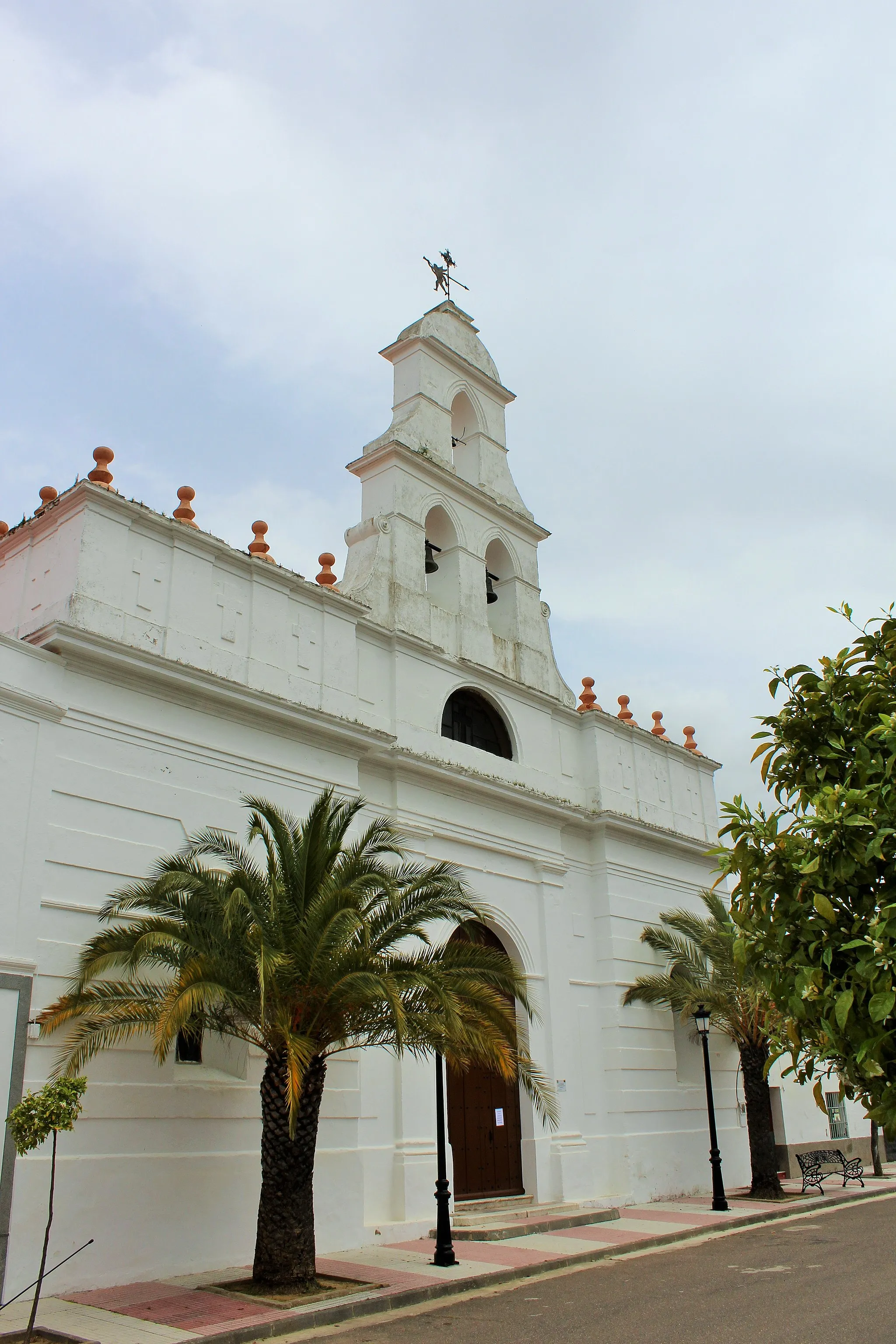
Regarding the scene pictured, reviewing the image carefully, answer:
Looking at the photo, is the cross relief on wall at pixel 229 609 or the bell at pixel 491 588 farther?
the bell at pixel 491 588

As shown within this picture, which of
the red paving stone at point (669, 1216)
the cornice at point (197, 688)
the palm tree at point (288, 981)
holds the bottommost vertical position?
the red paving stone at point (669, 1216)

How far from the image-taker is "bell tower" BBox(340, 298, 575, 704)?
59.7ft

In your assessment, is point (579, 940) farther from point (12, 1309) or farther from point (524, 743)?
point (12, 1309)

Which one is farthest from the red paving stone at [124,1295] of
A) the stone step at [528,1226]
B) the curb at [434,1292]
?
the stone step at [528,1226]

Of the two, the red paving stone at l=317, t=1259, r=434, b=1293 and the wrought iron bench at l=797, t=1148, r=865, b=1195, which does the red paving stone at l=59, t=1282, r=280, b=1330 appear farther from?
the wrought iron bench at l=797, t=1148, r=865, b=1195

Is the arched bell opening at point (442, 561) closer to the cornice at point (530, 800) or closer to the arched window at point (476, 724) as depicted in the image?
the arched window at point (476, 724)

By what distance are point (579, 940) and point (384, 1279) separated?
8.91 m

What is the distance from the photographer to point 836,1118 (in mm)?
25672

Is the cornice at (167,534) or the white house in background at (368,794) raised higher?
the cornice at (167,534)

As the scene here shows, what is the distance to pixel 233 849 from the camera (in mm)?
12375

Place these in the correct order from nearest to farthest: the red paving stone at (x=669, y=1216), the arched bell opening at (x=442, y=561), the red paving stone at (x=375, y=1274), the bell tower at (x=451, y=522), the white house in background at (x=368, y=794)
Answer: the red paving stone at (x=375, y=1274)
the white house in background at (x=368, y=794)
the red paving stone at (x=669, y=1216)
the bell tower at (x=451, y=522)
the arched bell opening at (x=442, y=561)

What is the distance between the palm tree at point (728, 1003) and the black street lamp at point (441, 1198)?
788 centimetres

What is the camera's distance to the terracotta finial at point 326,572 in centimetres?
1647

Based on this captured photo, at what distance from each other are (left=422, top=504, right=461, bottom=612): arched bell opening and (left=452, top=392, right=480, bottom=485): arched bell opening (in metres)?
1.69
